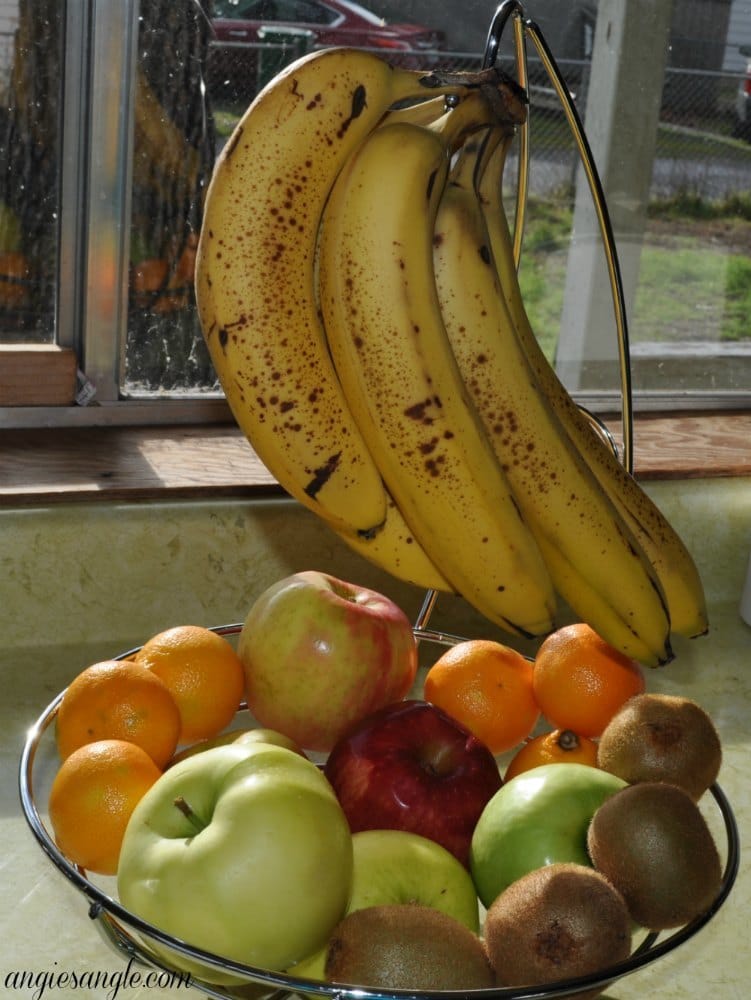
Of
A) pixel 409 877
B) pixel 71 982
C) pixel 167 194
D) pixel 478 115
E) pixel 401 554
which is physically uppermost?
pixel 478 115

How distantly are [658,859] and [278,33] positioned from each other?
99cm

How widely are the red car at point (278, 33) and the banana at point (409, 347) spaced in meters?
0.71

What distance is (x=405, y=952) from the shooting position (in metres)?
0.51

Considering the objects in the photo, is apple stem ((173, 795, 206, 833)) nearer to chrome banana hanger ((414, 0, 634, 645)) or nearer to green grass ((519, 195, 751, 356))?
chrome banana hanger ((414, 0, 634, 645))

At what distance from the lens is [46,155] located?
1190 millimetres

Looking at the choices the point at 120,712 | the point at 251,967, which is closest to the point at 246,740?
the point at 120,712

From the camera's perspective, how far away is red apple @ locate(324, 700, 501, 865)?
0.67 m

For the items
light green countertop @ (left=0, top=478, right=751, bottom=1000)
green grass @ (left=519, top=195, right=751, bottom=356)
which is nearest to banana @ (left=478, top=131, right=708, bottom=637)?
light green countertop @ (left=0, top=478, right=751, bottom=1000)

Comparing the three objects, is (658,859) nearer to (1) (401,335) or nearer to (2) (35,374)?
(1) (401,335)

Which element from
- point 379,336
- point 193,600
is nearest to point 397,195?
point 379,336

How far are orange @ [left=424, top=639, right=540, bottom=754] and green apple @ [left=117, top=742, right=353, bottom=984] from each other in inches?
8.5

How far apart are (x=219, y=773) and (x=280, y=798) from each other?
4 cm

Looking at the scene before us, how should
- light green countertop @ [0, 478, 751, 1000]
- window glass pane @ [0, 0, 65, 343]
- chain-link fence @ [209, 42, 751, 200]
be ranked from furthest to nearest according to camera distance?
chain-link fence @ [209, 42, 751, 200] < window glass pane @ [0, 0, 65, 343] < light green countertop @ [0, 478, 751, 1000]

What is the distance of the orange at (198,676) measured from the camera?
748 millimetres
